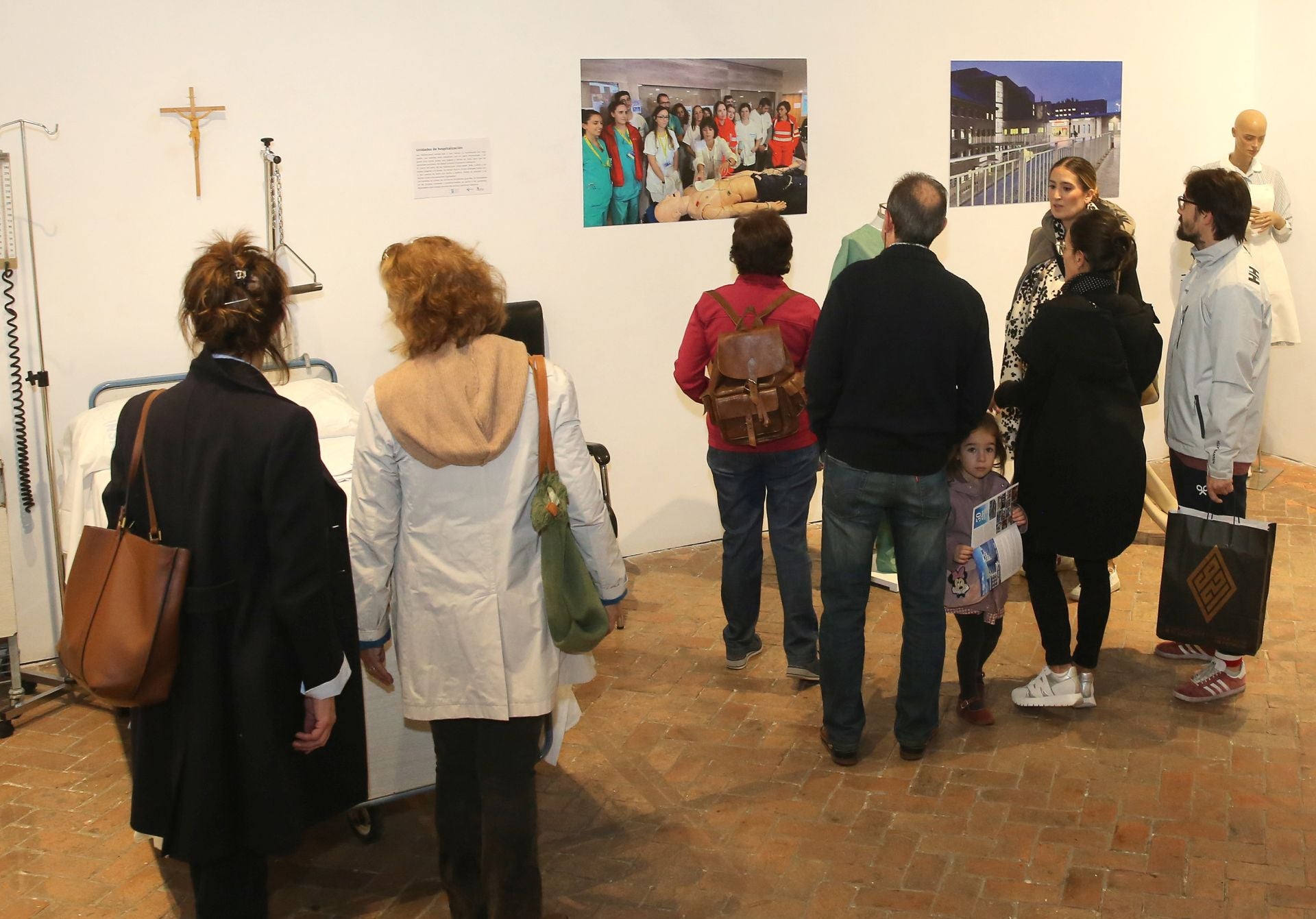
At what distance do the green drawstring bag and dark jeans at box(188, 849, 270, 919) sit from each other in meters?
0.82

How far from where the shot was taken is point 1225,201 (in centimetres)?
432

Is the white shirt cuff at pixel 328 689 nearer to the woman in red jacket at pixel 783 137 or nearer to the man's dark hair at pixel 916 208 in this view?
the man's dark hair at pixel 916 208

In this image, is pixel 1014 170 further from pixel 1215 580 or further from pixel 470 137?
pixel 1215 580

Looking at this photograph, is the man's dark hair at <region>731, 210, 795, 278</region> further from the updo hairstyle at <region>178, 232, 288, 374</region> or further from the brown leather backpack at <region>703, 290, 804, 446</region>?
the updo hairstyle at <region>178, 232, 288, 374</region>

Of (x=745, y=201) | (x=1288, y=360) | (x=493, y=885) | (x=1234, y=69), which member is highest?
(x=1234, y=69)

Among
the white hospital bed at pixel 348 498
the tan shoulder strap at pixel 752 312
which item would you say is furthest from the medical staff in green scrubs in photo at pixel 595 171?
the tan shoulder strap at pixel 752 312

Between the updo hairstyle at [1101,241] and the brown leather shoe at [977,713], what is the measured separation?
1.53m

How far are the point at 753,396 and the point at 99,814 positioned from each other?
249 centimetres

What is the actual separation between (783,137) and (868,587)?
3.16 meters

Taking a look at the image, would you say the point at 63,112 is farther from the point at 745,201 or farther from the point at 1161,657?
the point at 1161,657

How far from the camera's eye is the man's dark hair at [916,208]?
373 centimetres

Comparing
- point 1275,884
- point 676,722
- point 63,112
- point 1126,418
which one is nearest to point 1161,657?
point 1126,418

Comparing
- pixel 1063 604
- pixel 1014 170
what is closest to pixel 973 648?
pixel 1063 604

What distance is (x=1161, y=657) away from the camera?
5.00m
